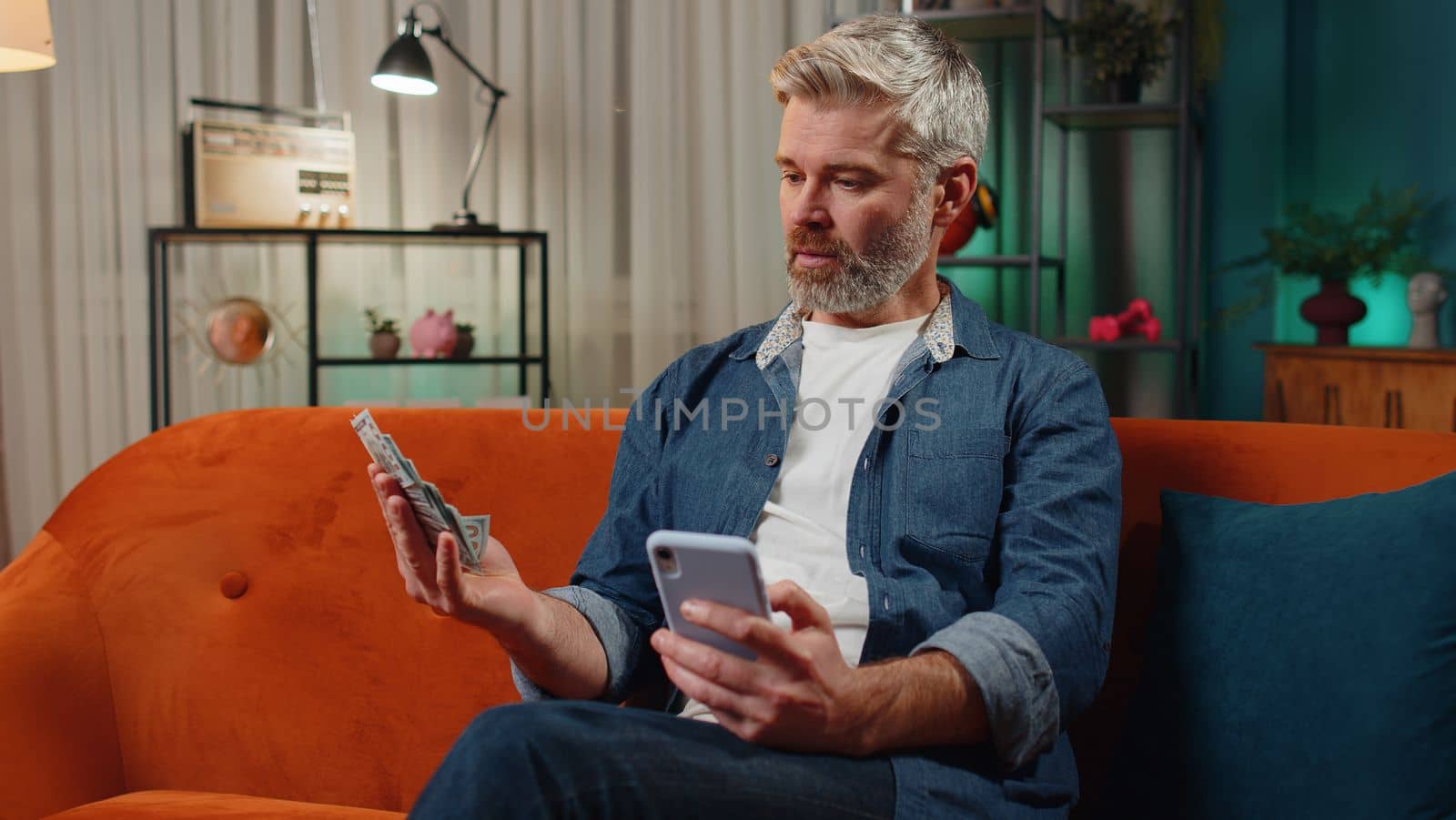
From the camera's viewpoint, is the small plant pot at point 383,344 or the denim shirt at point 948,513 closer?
the denim shirt at point 948,513

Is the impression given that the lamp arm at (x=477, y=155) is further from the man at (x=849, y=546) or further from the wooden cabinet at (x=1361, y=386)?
the wooden cabinet at (x=1361, y=386)

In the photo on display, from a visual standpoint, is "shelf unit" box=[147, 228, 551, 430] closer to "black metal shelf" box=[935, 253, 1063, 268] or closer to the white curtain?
the white curtain

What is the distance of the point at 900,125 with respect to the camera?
134 cm

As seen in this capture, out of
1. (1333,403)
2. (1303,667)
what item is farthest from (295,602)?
(1333,403)

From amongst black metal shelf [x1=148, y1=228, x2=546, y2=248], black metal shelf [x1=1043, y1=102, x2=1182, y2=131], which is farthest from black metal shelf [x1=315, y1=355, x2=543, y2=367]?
black metal shelf [x1=1043, y1=102, x2=1182, y2=131]

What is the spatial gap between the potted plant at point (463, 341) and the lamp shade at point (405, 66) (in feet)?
2.24

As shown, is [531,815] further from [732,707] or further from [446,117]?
[446,117]

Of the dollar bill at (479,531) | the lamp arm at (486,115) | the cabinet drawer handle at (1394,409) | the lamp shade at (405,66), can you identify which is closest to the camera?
the dollar bill at (479,531)

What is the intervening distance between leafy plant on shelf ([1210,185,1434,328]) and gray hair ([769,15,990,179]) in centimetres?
188

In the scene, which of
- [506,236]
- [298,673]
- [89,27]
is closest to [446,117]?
[506,236]

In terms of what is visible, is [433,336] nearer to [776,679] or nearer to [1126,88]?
[1126,88]

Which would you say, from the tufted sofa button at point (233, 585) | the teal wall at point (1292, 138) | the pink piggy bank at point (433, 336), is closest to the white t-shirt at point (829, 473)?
the tufted sofa button at point (233, 585)

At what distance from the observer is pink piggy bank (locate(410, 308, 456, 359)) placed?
3.28 metres

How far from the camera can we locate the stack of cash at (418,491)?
0.99 m
